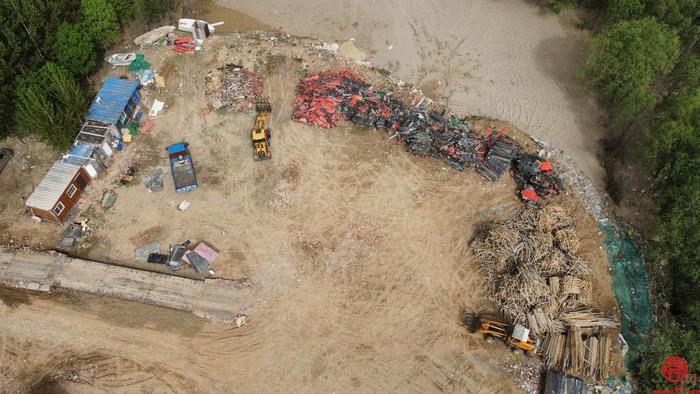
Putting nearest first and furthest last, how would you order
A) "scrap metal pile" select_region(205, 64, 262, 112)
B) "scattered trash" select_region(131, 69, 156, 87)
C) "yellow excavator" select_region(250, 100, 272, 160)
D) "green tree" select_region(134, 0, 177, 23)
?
"yellow excavator" select_region(250, 100, 272, 160), "scrap metal pile" select_region(205, 64, 262, 112), "scattered trash" select_region(131, 69, 156, 87), "green tree" select_region(134, 0, 177, 23)

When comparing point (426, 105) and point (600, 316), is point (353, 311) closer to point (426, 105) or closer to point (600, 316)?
point (600, 316)

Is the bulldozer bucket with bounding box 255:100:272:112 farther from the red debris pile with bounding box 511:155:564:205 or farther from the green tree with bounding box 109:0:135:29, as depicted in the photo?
the red debris pile with bounding box 511:155:564:205

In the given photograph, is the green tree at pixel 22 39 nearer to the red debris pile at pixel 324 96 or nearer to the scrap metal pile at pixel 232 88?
the scrap metal pile at pixel 232 88

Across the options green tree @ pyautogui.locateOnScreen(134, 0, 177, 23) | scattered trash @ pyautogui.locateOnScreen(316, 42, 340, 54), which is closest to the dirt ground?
scattered trash @ pyautogui.locateOnScreen(316, 42, 340, 54)

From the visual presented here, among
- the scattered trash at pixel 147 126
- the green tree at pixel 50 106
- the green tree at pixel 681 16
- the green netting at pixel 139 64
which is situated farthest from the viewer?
the green netting at pixel 139 64

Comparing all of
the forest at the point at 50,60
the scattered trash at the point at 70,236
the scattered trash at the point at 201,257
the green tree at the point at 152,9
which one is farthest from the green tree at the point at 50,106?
the scattered trash at the point at 201,257

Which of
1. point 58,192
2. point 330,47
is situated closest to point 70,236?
point 58,192
